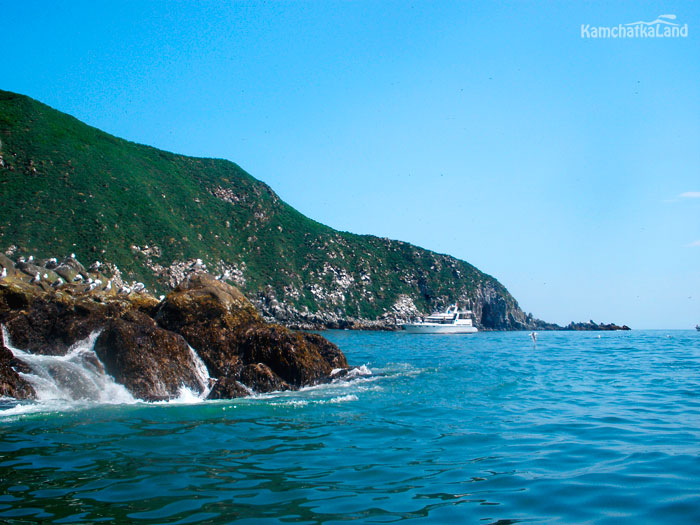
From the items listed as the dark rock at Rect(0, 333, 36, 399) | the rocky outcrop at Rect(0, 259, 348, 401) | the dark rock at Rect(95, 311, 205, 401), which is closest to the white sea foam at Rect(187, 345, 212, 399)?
the rocky outcrop at Rect(0, 259, 348, 401)

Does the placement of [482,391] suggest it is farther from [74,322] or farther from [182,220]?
[182,220]

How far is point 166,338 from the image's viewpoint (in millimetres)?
Result: 16156

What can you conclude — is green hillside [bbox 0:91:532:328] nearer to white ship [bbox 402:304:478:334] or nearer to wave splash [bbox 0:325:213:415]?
white ship [bbox 402:304:478:334]

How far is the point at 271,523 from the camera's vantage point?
546 cm

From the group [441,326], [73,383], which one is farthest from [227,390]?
[441,326]

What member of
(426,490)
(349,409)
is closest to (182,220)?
(349,409)

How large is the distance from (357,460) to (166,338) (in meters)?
10.0

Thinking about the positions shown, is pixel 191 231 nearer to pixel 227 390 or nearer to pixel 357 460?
pixel 227 390

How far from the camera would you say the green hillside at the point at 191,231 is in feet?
234

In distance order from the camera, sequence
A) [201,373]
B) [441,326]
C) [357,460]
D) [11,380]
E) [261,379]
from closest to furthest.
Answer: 1. [357,460]
2. [11,380]
3. [201,373]
4. [261,379]
5. [441,326]

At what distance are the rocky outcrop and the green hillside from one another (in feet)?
164

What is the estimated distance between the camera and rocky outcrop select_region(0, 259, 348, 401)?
14906 mm

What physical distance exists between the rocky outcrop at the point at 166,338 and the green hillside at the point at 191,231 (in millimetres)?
49937

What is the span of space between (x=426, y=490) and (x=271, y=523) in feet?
7.30
